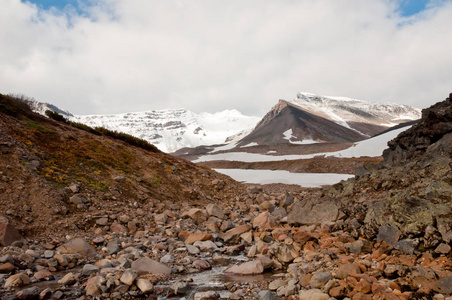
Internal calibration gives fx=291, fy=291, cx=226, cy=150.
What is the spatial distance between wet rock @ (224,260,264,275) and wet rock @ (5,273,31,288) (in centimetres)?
576

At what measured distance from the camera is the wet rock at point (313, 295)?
706 cm

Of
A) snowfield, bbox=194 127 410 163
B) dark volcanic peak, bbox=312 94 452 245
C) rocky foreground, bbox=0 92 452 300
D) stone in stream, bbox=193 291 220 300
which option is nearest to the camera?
stone in stream, bbox=193 291 220 300

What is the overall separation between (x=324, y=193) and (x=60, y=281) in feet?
54.1

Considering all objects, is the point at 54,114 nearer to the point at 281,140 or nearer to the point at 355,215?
the point at 355,215

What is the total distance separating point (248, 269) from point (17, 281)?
21.6 feet

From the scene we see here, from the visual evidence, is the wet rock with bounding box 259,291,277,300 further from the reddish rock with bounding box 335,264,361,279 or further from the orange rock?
the orange rock

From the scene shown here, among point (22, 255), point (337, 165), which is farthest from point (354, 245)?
point (337, 165)

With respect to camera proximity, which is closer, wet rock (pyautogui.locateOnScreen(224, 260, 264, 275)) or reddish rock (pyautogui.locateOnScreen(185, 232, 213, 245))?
wet rock (pyautogui.locateOnScreen(224, 260, 264, 275))

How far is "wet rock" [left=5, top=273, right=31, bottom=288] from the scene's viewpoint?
769cm

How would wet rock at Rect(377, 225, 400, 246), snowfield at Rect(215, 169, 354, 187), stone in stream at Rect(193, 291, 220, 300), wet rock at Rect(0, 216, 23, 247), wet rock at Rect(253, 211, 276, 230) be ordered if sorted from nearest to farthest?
stone in stream at Rect(193, 291, 220, 300)
wet rock at Rect(0, 216, 23, 247)
wet rock at Rect(377, 225, 400, 246)
wet rock at Rect(253, 211, 276, 230)
snowfield at Rect(215, 169, 354, 187)

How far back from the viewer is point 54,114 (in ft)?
86.4

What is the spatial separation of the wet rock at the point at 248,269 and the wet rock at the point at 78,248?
199 inches

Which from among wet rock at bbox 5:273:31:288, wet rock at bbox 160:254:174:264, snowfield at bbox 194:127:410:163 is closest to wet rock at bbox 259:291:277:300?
wet rock at bbox 160:254:174:264

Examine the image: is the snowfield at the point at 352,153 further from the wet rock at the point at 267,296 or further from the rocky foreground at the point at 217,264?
the wet rock at the point at 267,296
